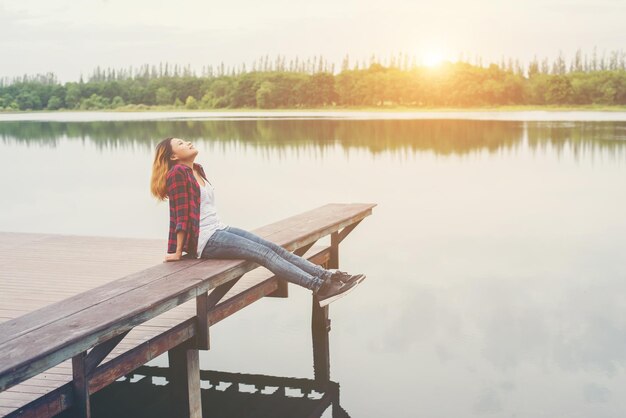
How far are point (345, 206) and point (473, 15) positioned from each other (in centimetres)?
8357

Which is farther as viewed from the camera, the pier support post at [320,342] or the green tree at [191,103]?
the green tree at [191,103]

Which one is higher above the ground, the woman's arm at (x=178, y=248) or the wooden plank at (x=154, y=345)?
the woman's arm at (x=178, y=248)

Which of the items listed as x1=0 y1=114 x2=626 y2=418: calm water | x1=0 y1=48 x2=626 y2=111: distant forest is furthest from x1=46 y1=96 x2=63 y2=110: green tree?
x1=0 y1=114 x2=626 y2=418: calm water

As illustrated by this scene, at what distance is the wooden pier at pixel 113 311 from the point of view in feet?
13.5

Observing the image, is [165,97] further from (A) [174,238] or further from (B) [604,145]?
(A) [174,238]

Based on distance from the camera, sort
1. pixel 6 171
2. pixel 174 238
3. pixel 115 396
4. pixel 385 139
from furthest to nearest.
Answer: pixel 385 139 < pixel 6 171 < pixel 115 396 < pixel 174 238

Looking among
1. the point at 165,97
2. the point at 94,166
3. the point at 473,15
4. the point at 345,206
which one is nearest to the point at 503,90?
the point at 473,15

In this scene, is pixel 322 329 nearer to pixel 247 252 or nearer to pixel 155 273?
pixel 247 252

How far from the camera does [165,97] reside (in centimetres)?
12069

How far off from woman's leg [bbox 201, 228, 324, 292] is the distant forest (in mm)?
96339

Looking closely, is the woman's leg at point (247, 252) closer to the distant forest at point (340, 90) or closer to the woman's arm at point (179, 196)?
the woman's arm at point (179, 196)

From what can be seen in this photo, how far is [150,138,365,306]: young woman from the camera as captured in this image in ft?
18.3

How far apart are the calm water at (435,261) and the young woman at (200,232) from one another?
147 centimetres

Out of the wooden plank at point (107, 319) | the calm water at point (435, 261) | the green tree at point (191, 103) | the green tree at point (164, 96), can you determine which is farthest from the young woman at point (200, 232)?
the green tree at point (164, 96)
